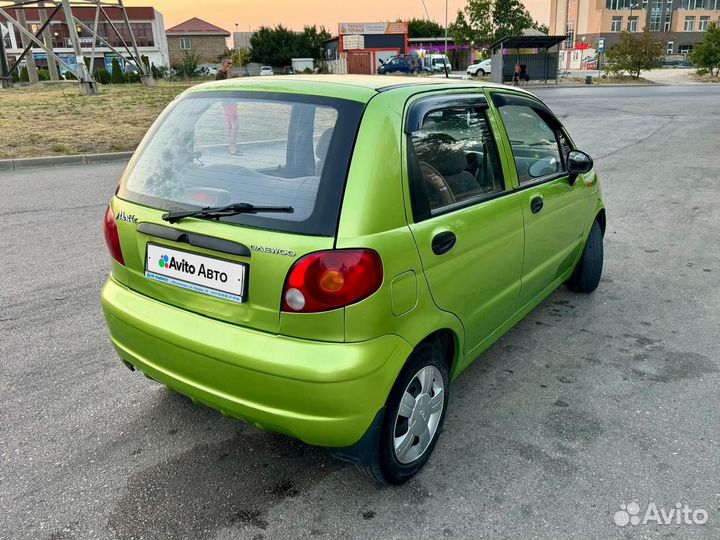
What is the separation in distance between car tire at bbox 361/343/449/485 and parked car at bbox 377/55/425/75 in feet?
159

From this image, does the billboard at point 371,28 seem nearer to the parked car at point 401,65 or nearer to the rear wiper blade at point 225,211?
the parked car at point 401,65

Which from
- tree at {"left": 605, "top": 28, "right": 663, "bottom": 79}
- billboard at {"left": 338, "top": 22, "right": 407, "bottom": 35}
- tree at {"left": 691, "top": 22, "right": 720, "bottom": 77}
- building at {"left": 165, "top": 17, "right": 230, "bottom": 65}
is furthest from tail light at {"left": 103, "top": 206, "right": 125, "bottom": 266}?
building at {"left": 165, "top": 17, "right": 230, "bottom": 65}

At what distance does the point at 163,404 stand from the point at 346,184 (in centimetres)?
176

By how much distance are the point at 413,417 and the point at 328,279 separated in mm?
795

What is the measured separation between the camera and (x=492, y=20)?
181 feet

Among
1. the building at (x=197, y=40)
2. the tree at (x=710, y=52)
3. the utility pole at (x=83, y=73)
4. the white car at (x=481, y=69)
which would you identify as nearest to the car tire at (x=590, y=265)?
the utility pole at (x=83, y=73)

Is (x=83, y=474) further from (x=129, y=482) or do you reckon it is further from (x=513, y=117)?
(x=513, y=117)

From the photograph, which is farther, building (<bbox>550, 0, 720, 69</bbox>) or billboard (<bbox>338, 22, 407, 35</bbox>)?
building (<bbox>550, 0, 720, 69</bbox>)

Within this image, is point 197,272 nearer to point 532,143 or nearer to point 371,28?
point 532,143

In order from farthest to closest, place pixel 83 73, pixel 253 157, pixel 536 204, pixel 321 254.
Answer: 1. pixel 83 73
2. pixel 536 204
3. pixel 253 157
4. pixel 321 254

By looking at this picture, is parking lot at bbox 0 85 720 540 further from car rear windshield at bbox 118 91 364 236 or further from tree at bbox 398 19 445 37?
tree at bbox 398 19 445 37

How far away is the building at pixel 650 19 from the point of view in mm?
89562

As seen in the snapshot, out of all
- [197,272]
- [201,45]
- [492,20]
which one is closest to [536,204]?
[197,272]

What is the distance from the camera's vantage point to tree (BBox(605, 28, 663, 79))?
4181 centimetres
